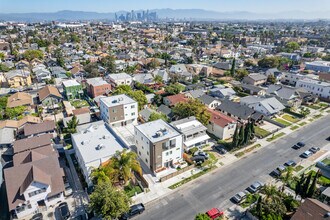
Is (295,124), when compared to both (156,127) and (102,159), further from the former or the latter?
(102,159)

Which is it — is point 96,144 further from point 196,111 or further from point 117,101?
point 196,111

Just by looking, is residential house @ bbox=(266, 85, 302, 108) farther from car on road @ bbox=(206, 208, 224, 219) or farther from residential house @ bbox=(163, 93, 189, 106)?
car on road @ bbox=(206, 208, 224, 219)

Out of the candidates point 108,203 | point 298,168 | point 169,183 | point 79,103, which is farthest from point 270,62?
point 108,203

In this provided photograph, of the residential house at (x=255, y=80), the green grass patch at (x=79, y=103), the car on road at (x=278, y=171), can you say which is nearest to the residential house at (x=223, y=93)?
the residential house at (x=255, y=80)

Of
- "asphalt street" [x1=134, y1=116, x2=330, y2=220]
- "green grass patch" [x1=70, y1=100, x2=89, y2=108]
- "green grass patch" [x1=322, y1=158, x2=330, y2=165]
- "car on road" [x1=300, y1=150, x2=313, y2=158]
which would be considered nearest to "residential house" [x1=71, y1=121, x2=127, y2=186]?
"asphalt street" [x1=134, y1=116, x2=330, y2=220]

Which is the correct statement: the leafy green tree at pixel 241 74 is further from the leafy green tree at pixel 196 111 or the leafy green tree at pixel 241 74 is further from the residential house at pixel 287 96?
the leafy green tree at pixel 196 111

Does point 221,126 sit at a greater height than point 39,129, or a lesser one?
greater

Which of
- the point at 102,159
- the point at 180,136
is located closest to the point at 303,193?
the point at 180,136
